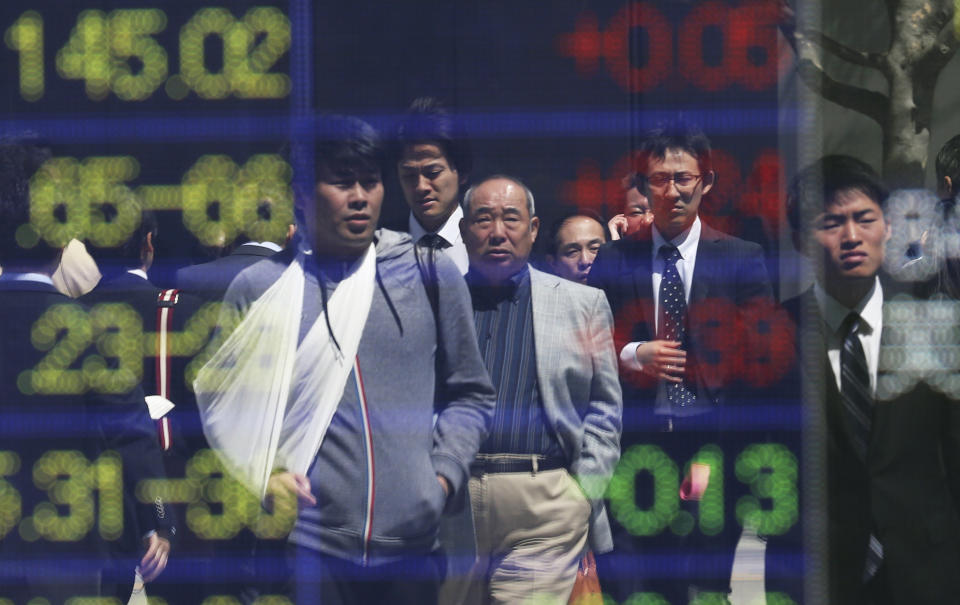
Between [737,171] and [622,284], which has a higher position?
[737,171]

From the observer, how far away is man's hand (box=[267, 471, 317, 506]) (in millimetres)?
4027

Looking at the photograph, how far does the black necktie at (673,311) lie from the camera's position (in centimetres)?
401

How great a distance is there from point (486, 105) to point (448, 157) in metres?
0.16

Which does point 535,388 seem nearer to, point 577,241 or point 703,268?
point 577,241

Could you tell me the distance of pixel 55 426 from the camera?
160 inches

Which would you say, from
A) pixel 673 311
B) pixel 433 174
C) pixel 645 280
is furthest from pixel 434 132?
pixel 673 311

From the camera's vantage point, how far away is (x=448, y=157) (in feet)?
13.2

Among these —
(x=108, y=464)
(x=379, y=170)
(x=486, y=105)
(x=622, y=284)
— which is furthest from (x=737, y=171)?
(x=108, y=464)

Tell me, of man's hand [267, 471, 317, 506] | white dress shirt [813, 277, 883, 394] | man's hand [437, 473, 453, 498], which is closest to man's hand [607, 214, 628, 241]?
white dress shirt [813, 277, 883, 394]

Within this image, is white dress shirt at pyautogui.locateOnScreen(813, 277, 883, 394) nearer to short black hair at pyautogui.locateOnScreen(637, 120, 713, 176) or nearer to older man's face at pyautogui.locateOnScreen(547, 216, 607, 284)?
short black hair at pyautogui.locateOnScreen(637, 120, 713, 176)

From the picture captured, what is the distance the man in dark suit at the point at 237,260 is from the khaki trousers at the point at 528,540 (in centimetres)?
78

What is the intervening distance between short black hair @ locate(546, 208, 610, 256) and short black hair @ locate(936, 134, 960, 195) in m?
0.83

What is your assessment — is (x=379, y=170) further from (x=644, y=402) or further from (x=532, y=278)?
(x=644, y=402)

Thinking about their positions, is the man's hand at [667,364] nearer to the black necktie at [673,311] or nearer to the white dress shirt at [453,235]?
the black necktie at [673,311]
